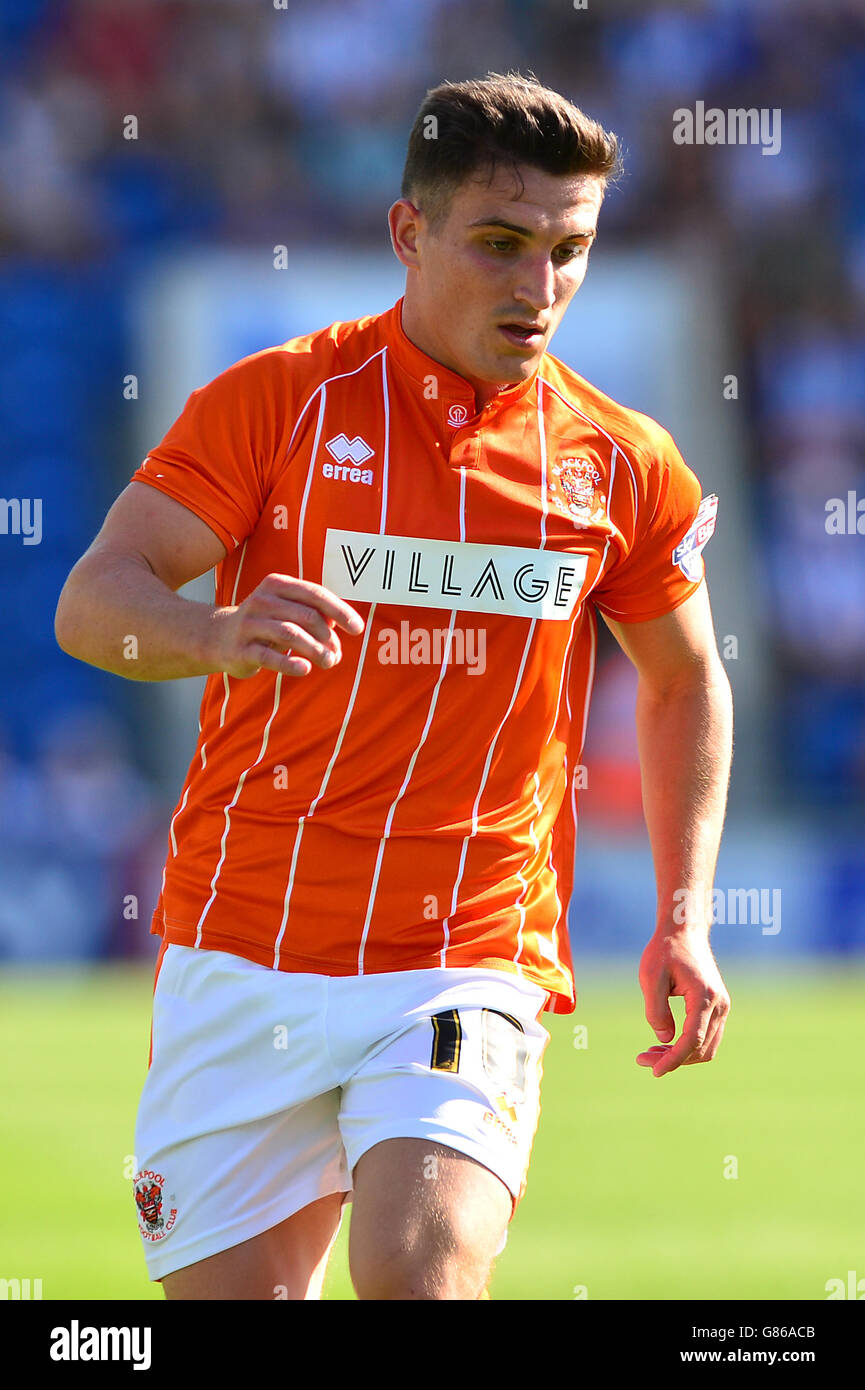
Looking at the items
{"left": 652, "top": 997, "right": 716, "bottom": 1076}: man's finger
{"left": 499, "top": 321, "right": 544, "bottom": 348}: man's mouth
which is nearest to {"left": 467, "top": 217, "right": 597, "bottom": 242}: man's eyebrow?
{"left": 499, "top": 321, "right": 544, "bottom": 348}: man's mouth

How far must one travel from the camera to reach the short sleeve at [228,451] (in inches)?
112

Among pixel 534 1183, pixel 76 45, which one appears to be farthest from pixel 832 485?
pixel 534 1183

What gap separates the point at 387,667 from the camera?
116 inches

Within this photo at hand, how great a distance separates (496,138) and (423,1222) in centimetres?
175

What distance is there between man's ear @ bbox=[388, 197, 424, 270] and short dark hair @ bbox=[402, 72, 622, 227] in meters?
0.03

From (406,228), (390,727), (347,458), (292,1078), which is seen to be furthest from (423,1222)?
(406,228)

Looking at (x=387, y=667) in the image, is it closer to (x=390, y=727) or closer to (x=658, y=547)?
(x=390, y=727)

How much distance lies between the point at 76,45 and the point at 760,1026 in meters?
9.47

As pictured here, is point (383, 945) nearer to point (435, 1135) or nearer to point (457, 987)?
point (457, 987)

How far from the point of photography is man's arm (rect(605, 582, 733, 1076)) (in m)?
3.14

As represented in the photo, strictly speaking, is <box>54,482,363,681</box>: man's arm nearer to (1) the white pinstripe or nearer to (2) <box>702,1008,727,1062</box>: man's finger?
(1) the white pinstripe

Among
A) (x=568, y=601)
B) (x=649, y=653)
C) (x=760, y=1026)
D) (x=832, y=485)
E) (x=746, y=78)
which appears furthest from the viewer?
(x=746, y=78)

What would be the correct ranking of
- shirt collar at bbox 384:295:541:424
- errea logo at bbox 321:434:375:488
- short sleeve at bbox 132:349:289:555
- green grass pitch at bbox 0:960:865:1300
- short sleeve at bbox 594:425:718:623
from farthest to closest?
green grass pitch at bbox 0:960:865:1300, short sleeve at bbox 594:425:718:623, shirt collar at bbox 384:295:541:424, errea logo at bbox 321:434:375:488, short sleeve at bbox 132:349:289:555

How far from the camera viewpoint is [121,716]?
1236 centimetres
